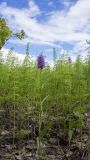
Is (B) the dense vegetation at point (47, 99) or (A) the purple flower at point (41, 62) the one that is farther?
(A) the purple flower at point (41, 62)

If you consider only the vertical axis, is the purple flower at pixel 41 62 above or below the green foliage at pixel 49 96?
above

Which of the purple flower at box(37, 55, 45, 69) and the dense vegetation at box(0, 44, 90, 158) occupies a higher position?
the purple flower at box(37, 55, 45, 69)

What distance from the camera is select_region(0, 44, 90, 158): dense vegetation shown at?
443 cm

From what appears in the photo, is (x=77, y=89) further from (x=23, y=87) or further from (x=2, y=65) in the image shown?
(x=2, y=65)

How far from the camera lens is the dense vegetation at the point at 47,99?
4426 mm

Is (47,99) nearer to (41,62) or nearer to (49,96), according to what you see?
(49,96)

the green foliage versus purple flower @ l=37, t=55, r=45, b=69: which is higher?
purple flower @ l=37, t=55, r=45, b=69

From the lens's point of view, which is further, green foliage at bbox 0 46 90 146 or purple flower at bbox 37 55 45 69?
purple flower at bbox 37 55 45 69

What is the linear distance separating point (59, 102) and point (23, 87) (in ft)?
1.63

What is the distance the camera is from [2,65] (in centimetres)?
567

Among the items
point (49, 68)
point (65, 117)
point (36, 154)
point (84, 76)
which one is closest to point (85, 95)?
point (84, 76)

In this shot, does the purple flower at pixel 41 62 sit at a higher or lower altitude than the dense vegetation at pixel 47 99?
higher

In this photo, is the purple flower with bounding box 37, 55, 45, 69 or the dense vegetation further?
the purple flower with bounding box 37, 55, 45, 69

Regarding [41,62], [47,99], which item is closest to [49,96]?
[47,99]
